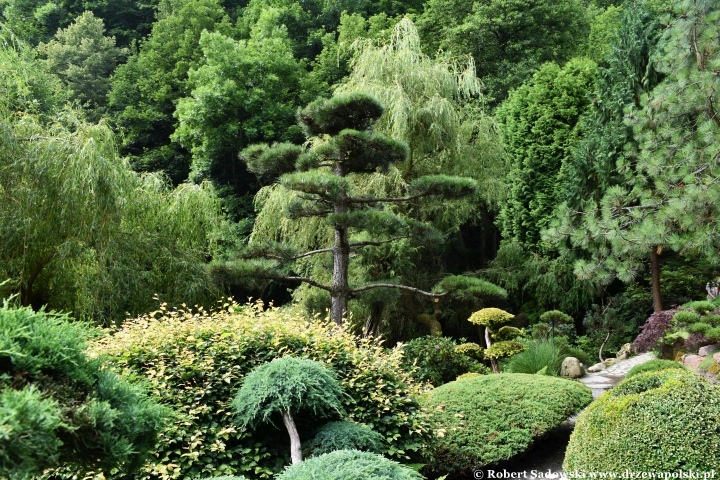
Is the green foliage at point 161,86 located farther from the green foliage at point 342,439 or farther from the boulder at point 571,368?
the green foliage at point 342,439

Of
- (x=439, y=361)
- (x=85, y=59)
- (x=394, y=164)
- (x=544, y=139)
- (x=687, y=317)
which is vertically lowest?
(x=439, y=361)

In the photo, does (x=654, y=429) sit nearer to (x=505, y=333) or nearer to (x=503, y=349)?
(x=503, y=349)

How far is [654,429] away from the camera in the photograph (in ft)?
11.9

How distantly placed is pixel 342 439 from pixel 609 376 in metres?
5.74

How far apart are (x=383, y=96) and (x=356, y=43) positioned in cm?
162

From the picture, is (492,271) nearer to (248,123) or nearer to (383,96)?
(383,96)

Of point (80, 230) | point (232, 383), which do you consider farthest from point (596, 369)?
point (80, 230)

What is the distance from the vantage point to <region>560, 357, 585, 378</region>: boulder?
8305 mm

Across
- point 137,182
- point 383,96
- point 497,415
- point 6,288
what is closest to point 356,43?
point 383,96

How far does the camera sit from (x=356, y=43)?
11.4m

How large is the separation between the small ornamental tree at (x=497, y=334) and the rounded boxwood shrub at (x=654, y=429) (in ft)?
12.4

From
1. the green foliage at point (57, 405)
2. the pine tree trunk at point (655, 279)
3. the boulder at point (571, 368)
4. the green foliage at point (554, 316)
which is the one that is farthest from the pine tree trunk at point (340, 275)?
the green foliage at point (57, 405)

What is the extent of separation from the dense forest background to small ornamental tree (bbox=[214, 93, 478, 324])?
0.09 m

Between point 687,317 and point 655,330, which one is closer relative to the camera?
point 687,317
